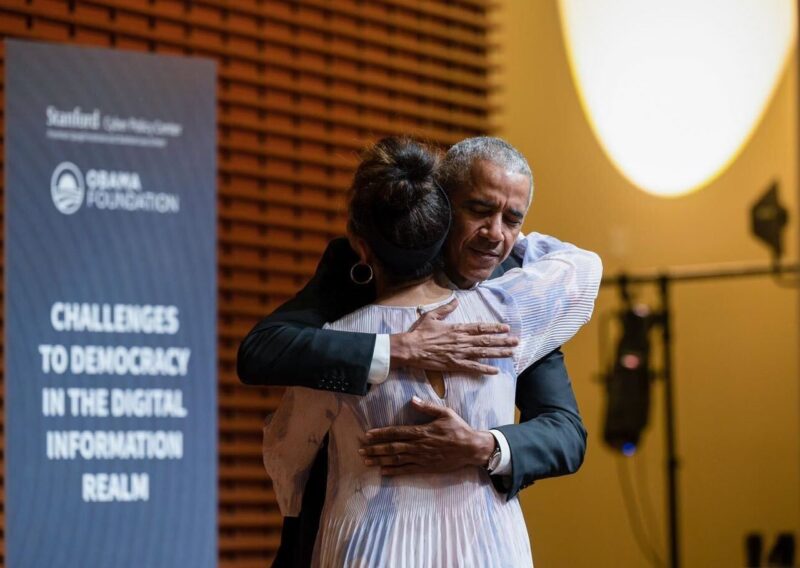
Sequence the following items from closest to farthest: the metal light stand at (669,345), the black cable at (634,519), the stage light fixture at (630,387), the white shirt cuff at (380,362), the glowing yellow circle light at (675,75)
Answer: the white shirt cuff at (380,362), the glowing yellow circle light at (675,75), the metal light stand at (669,345), the stage light fixture at (630,387), the black cable at (634,519)

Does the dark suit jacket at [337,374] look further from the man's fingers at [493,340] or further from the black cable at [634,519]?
the black cable at [634,519]

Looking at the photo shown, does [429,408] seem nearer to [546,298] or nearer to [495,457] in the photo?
[495,457]

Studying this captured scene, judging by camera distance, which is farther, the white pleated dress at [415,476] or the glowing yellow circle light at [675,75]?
the glowing yellow circle light at [675,75]

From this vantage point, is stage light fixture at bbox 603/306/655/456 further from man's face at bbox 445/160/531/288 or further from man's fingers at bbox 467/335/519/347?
man's fingers at bbox 467/335/519/347

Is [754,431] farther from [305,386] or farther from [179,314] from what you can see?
[305,386]

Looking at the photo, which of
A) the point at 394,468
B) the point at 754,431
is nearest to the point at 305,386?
the point at 394,468

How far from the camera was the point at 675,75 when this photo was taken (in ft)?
12.0

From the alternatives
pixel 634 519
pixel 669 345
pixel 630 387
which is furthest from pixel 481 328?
pixel 634 519

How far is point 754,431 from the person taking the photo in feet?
20.9

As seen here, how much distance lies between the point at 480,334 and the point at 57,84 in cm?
274

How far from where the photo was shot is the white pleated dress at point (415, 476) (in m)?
1.82

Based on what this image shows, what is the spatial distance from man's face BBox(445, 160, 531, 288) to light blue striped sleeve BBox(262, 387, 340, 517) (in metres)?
0.29

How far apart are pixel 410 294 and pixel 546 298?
21 centimetres

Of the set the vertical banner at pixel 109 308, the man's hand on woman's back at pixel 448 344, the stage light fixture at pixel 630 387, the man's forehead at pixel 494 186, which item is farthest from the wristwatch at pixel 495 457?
the stage light fixture at pixel 630 387
